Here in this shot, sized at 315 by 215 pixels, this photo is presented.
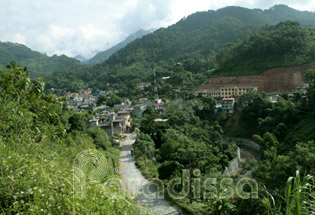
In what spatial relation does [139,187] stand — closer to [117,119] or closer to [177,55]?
[117,119]

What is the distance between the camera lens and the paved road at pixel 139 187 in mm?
6552

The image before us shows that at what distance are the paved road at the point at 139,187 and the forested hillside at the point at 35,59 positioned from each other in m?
83.3

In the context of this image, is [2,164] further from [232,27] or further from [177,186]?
[232,27]

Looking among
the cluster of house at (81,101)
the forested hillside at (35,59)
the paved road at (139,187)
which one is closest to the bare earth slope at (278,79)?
the paved road at (139,187)

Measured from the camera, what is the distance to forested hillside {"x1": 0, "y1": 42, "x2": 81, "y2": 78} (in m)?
88.9

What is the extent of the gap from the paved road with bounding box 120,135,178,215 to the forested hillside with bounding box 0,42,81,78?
83267 millimetres

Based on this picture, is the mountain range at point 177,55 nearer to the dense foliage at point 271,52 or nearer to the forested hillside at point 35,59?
the forested hillside at point 35,59

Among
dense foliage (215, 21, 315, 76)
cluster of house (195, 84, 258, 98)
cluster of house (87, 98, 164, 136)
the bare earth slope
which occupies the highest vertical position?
dense foliage (215, 21, 315, 76)

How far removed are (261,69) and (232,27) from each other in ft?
153

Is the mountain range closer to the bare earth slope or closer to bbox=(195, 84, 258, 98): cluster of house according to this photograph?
the bare earth slope

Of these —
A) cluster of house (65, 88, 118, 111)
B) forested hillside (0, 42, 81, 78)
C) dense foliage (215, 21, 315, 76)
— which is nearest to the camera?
dense foliage (215, 21, 315, 76)

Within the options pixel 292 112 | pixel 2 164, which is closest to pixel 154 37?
pixel 292 112

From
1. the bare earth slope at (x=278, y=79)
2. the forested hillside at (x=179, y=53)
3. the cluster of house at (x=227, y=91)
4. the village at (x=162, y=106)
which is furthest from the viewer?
the forested hillside at (x=179, y=53)

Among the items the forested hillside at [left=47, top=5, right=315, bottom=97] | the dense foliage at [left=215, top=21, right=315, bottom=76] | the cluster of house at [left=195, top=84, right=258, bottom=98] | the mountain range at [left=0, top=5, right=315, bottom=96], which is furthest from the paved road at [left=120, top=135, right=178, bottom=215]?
the mountain range at [left=0, top=5, right=315, bottom=96]
